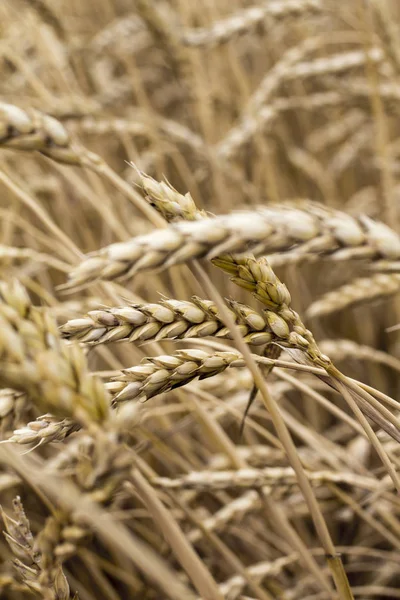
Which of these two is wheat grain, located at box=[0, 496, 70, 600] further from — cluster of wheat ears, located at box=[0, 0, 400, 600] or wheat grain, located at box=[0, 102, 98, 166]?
wheat grain, located at box=[0, 102, 98, 166]

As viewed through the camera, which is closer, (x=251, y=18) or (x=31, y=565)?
(x=31, y=565)

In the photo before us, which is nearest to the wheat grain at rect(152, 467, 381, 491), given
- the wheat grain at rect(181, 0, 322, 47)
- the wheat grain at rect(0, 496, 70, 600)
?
the wheat grain at rect(0, 496, 70, 600)

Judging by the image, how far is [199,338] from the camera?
622 millimetres

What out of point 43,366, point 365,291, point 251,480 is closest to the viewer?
point 43,366

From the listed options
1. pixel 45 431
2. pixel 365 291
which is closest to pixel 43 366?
pixel 45 431

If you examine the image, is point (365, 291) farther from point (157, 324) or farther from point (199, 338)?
point (157, 324)

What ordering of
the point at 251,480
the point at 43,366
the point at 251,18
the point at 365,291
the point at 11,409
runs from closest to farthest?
the point at 43,366
the point at 11,409
the point at 251,480
the point at 365,291
the point at 251,18

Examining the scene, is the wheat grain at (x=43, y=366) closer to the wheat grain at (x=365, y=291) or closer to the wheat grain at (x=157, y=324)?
the wheat grain at (x=157, y=324)

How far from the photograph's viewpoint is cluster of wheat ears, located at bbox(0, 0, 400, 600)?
298mm

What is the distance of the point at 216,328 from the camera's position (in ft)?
1.31

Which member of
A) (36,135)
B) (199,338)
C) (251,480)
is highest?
(36,135)

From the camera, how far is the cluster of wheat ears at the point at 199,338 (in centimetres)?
30

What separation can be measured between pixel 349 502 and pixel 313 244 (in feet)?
1.42

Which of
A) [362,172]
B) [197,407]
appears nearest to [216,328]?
[197,407]
